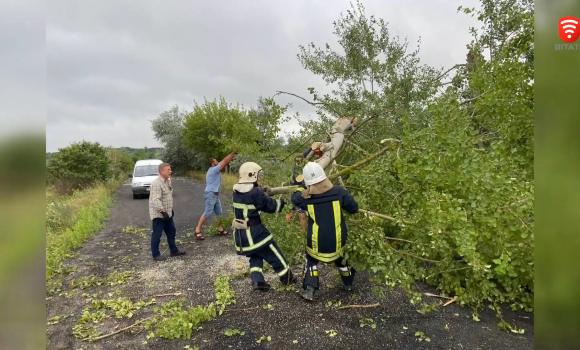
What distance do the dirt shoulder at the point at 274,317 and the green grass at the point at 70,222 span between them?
62 centimetres

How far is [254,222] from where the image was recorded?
12.5 ft

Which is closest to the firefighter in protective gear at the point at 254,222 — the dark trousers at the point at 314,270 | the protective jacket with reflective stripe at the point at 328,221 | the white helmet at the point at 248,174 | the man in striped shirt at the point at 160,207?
the white helmet at the point at 248,174

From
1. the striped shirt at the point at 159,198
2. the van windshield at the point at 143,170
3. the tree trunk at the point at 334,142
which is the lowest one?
the striped shirt at the point at 159,198

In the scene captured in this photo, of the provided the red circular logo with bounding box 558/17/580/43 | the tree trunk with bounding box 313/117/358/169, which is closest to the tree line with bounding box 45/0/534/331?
the tree trunk with bounding box 313/117/358/169

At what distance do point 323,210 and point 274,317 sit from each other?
A: 3.63 ft

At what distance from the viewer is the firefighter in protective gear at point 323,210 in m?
3.41

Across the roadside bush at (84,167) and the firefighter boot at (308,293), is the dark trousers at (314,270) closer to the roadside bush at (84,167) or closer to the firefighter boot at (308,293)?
the firefighter boot at (308,293)

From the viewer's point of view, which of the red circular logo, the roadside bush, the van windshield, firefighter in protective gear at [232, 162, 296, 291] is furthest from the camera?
the van windshield

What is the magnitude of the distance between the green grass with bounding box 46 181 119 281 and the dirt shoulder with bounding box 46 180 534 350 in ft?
2.03

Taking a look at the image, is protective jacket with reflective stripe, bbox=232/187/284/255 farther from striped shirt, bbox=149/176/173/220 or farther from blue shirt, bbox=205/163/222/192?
blue shirt, bbox=205/163/222/192

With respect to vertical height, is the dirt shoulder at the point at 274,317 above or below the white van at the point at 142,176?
below

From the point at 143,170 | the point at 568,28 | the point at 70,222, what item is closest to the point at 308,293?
the point at 568,28

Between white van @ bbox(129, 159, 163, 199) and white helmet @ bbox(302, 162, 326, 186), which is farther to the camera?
white van @ bbox(129, 159, 163, 199)

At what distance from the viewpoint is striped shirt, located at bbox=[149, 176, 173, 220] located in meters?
5.39
